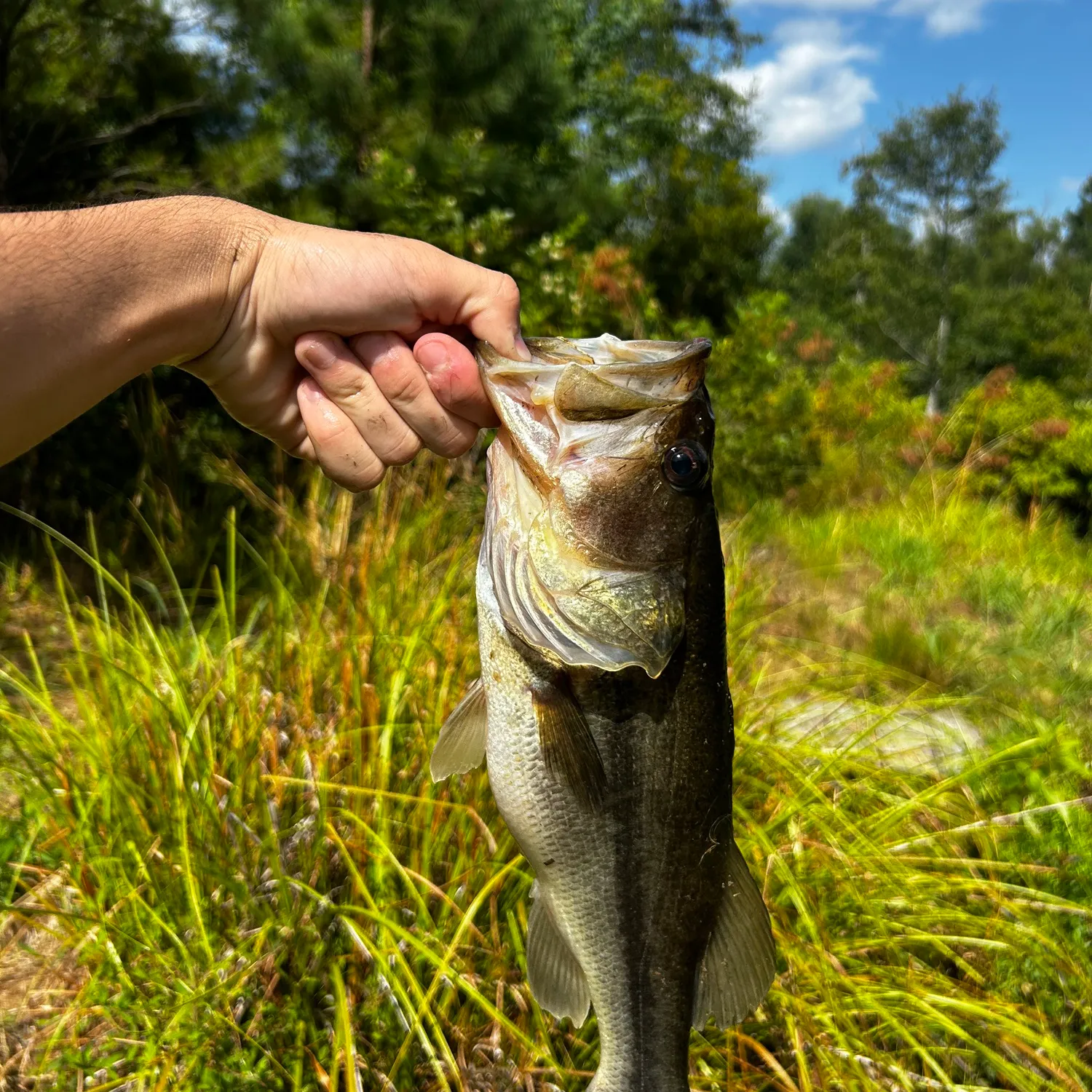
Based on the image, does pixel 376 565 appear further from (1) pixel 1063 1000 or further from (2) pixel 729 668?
(1) pixel 1063 1000

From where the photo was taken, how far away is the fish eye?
1562mm

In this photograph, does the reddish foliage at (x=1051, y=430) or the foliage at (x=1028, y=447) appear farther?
the reddish foliage at (x=1051, y=430)

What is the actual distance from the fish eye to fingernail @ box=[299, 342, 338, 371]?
0.81 metres

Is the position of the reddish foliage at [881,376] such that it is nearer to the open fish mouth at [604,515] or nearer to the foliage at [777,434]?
the foliage at [777,434]

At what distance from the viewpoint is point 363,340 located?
186 cm

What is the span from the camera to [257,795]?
2.45 meters

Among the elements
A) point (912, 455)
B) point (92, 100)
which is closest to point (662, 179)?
point (912, 455)

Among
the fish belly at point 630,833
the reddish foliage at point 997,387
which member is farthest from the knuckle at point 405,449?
the reddish foliage at point 997,387

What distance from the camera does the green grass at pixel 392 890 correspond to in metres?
2.09

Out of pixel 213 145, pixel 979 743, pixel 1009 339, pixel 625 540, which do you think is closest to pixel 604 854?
pixel 625 540

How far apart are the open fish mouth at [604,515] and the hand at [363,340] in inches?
7.6

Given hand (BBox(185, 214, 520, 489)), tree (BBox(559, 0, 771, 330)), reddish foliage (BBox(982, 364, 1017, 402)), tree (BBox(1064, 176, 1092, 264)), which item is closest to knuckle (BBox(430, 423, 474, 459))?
hand (BBox(185, 214, 520, 489))

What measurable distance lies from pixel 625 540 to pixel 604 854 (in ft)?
2.01

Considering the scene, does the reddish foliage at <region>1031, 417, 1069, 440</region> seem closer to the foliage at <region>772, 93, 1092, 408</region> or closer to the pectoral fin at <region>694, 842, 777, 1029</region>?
the pectoral fin at <region>694, 842, 777, 1029</region>
